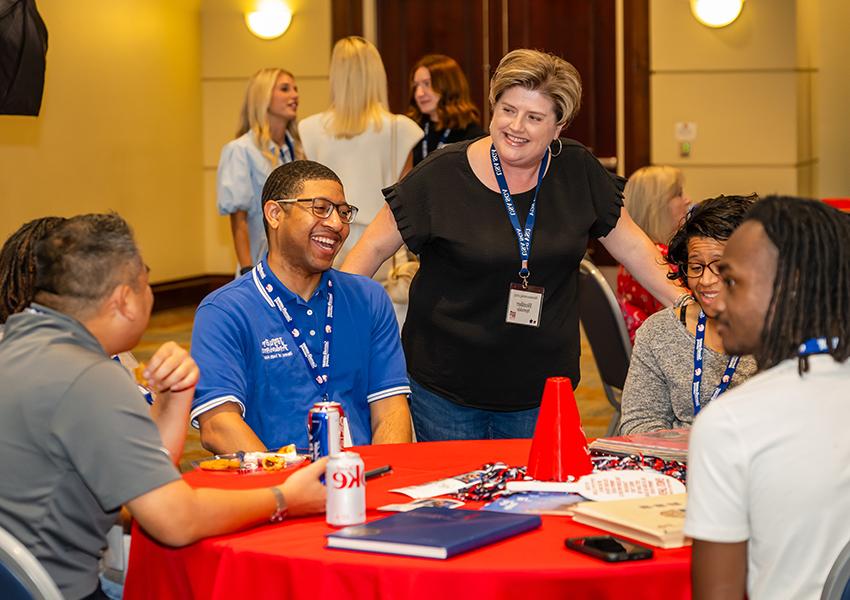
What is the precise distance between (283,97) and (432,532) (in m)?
4.71

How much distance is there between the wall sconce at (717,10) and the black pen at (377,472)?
771 cm

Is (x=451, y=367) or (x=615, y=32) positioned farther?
(x=615, y=32)

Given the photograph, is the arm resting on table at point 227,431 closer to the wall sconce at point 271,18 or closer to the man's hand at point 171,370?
the man's hand at point 171,370

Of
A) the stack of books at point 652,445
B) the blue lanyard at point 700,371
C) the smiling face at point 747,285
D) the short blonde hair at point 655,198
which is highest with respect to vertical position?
the short blonde hair at point 655,198

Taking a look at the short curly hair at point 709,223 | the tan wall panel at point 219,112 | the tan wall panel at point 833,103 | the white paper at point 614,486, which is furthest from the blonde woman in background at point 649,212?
the tan wall panel at point 219,112

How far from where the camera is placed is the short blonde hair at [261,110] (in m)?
6.36

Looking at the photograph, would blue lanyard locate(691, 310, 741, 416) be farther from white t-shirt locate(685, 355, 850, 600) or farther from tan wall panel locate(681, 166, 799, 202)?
tan wall panel locate(681, 166, 799, 202)

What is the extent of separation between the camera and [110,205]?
30.5 feet

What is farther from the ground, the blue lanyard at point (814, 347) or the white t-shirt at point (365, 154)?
the white t-shirt at point (365, 154)

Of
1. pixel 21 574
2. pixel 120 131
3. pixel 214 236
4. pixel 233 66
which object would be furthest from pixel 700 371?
pixel 214 236

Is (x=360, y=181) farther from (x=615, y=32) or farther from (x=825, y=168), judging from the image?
(x=825, y=168)

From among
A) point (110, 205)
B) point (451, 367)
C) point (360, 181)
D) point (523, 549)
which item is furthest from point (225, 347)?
point (110, 205)

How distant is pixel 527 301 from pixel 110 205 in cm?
660

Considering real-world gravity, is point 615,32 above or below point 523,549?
above
